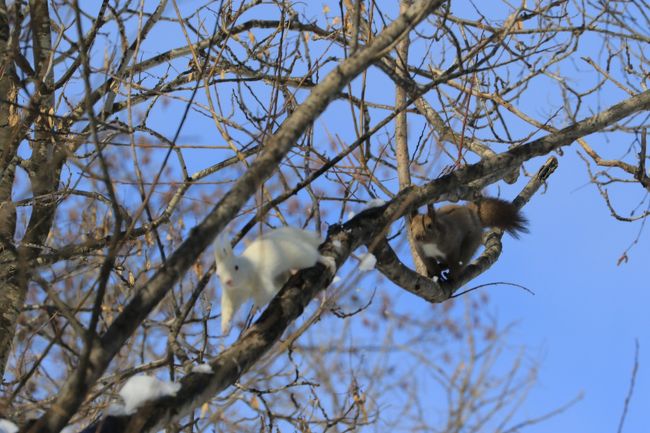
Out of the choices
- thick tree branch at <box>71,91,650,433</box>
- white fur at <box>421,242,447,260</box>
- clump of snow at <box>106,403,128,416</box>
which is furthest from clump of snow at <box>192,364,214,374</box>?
white fur at <box>421,242,447,260</box>

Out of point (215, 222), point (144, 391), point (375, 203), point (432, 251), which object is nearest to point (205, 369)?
point (144, 391)

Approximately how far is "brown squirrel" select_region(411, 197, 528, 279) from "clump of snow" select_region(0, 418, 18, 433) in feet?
9.74

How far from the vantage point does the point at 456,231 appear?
4.65 metres

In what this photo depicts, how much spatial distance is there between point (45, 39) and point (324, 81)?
3.38 m

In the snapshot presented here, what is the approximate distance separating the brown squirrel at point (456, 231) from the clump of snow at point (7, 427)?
2970 millimetres

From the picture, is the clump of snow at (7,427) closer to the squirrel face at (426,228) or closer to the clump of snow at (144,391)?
the clump of snow at (144,391)

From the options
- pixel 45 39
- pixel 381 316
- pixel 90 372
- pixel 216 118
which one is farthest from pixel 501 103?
pixel 381 316

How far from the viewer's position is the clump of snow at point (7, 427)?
209 cm

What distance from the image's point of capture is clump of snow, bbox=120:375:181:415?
200 centimetres

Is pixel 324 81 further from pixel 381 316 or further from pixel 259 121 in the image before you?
pixel 381 316

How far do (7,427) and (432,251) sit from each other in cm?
300

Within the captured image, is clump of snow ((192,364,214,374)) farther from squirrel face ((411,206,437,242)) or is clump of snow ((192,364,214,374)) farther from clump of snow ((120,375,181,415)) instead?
squirrel face ((411,206,437,242))

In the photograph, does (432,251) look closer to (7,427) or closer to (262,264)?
(262,264)

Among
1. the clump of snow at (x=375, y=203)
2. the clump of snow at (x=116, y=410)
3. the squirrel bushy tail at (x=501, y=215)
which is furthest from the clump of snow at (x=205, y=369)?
the squirrel bushy tail at (x=501, y=215)
